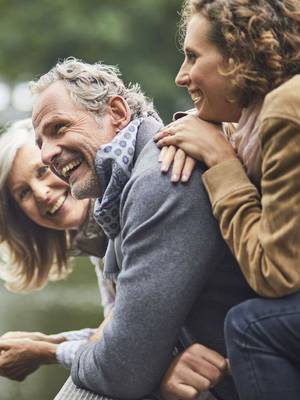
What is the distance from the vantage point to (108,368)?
277 centimetres

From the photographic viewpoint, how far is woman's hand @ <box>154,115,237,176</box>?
8.67 ft

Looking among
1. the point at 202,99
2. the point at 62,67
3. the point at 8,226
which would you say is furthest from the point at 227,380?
the point at 8,226

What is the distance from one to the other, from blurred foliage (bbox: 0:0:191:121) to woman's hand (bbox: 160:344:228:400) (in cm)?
1609

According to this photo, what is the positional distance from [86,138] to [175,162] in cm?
44

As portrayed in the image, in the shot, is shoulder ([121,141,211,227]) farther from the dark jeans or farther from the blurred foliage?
the blurred foliage

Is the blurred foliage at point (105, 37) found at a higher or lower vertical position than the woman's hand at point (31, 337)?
lower

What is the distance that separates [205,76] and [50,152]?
0.65m

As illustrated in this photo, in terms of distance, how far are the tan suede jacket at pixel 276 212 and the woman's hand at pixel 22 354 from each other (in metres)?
1.47

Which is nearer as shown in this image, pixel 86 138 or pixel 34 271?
pixel 86 138

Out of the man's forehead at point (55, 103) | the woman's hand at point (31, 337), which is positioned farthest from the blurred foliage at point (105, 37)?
the man's forehead at point (55, 103)

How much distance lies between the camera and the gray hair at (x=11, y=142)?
4.54 meters

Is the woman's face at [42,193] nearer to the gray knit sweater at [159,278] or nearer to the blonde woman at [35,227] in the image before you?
the blonde woman at [35,227]

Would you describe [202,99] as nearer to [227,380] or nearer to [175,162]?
[175,162]

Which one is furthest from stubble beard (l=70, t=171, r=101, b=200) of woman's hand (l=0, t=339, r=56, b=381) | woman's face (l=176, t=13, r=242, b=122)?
woman's hand (l=0, t=339, r=56, b=381)
